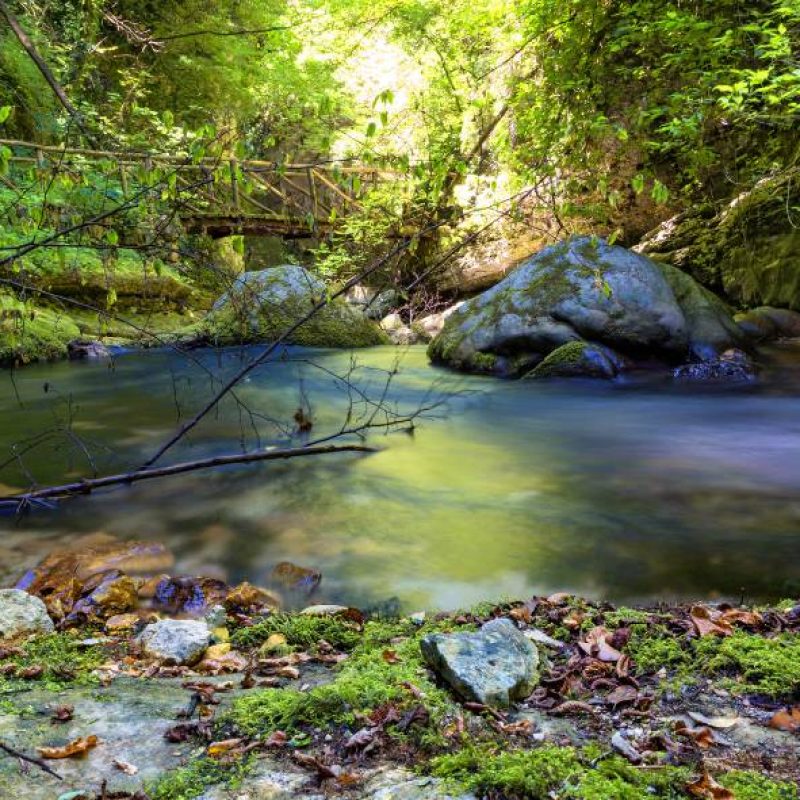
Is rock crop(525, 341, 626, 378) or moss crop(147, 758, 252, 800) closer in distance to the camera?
moss crop(147, 758, 252, 800)

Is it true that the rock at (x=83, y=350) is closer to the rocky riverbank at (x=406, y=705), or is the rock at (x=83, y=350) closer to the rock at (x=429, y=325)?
the rock at (x=429, y=325)

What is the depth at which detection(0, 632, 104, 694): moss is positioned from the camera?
79.4 inches

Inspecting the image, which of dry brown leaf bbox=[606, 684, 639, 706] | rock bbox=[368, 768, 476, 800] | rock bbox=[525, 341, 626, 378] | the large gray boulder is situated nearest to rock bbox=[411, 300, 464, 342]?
the large gray boulder

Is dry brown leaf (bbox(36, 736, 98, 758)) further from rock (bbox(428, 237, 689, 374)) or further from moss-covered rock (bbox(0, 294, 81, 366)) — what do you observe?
moss-covered rock (bbox(0, 294, 81, 366))

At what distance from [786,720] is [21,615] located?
269cm

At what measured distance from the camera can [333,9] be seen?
1995 centimetres

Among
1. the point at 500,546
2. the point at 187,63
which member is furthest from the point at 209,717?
the point at 187,63

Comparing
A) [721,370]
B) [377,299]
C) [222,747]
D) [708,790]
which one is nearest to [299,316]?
[721,370]

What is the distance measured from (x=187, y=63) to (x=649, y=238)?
1229cm

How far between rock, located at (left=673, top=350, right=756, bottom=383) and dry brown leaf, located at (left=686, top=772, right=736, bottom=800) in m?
8.00

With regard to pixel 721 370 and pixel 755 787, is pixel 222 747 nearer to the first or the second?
pixel 755 787

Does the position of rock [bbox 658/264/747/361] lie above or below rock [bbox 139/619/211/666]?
above

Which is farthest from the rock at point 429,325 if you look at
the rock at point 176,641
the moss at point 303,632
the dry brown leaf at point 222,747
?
the dry brown leaf at point 222,747

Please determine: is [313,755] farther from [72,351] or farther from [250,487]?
[72,351]
